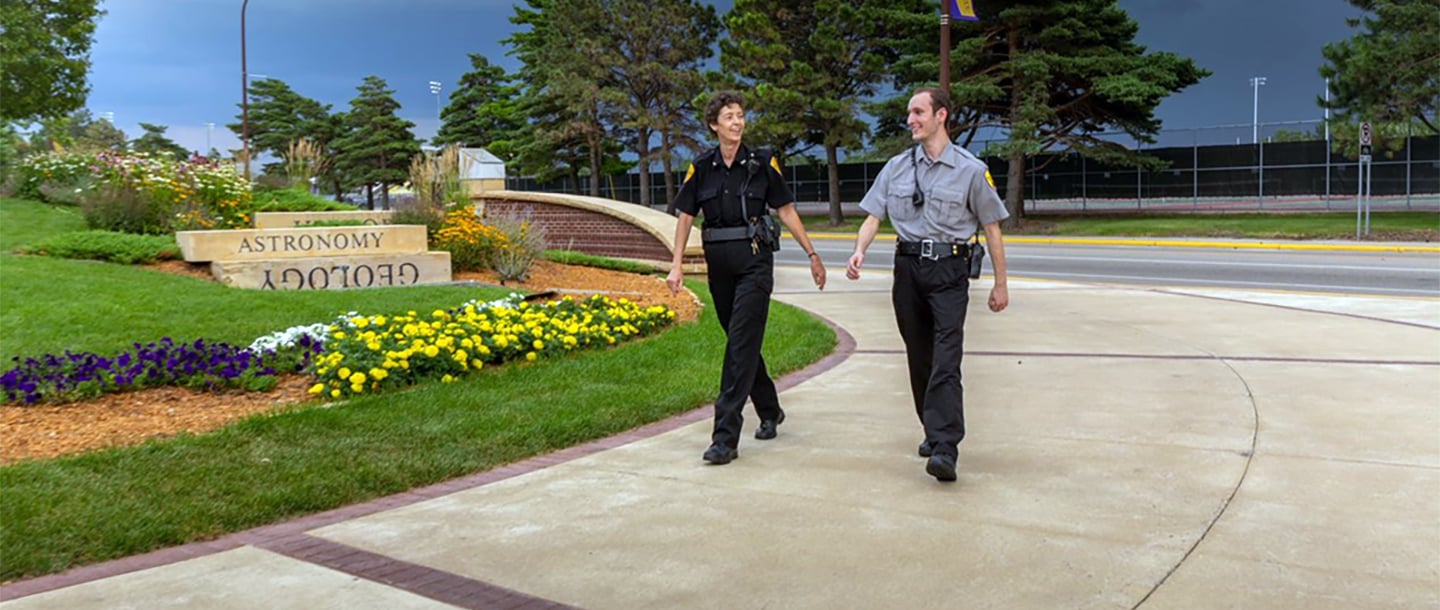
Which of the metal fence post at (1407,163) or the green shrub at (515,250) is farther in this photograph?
the metal fence post at (1407,163)

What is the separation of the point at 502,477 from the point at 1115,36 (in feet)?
104

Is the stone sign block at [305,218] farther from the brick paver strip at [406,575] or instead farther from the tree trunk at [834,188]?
the tree trunk at [834,188]

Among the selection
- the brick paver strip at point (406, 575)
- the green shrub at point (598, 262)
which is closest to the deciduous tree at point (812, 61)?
the green shrub at point (598, 262)

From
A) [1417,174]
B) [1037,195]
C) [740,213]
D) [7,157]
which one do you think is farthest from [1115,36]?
[740,213]

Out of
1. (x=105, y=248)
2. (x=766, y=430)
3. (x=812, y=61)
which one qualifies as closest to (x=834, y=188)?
(x=812, y=61)

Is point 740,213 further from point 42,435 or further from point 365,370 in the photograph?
point 42,435

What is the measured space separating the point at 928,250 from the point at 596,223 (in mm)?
14037

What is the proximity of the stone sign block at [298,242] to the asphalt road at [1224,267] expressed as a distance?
24.4ft

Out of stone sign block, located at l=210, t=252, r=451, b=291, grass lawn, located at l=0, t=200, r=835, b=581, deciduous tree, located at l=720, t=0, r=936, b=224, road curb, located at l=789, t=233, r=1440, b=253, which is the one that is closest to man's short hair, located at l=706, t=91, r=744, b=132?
grass lawn, located at l=0, t=200, r=835, b=581

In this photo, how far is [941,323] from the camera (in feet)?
17.1

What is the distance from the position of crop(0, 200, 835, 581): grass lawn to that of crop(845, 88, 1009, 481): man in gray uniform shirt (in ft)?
4.46

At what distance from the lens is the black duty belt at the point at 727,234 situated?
559 centimetres

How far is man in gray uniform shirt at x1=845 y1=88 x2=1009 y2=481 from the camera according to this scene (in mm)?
5156

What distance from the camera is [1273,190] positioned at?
37.9m
